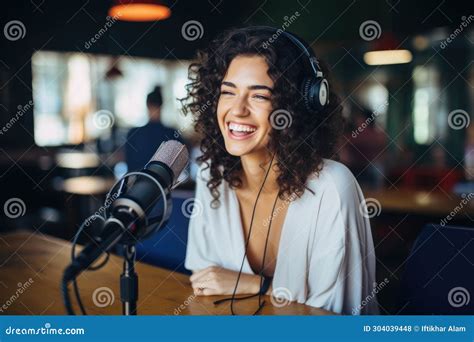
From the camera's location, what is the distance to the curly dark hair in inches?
66.6

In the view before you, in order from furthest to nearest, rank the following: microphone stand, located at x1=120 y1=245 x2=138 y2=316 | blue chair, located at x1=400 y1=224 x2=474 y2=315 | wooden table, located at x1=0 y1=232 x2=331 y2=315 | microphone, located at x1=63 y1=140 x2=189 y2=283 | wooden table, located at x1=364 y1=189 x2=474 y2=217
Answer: wooden table, located at x1=364 y1=189 x2=474 y2=217, blue chair, located at x1=400 y1=224 x2=474 y2=315, wooden table, located at x1=0 y1=232 x2=331 y2=315, microphone stand, located at x1=120 y1=245 x2=138 y2=316, microphone, located at x1=63 y1=140 x2=189 y2=283

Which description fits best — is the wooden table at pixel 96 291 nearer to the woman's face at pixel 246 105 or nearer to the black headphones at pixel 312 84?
the woman's face at pixel 246 105

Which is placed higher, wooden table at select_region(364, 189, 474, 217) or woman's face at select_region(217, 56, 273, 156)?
woman's face at select_region(217, 56, 273, 156)

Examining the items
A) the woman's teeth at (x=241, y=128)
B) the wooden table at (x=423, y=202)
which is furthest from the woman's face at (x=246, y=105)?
the wooden table at (x=423, y=202)

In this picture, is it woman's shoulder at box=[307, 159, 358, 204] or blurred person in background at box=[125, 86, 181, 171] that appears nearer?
woman's shoulder at box=[307, 159, 358, 204]

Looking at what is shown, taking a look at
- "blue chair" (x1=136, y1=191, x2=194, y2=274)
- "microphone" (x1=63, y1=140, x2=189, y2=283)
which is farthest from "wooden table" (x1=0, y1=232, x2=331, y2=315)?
"microphone" (x1=63, y1=140, x2=189, y2=283)

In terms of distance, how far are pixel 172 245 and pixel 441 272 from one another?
0.96 metres

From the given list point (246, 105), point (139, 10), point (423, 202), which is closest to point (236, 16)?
point (246, 105)

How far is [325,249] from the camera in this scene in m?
1.64

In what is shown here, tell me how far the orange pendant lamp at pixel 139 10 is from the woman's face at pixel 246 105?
366 mm

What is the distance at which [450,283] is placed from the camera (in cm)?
160

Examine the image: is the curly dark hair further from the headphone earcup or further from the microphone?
the microphone

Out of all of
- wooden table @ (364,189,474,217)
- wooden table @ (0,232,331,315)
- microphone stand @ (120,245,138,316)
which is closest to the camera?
microphone stand @ (120,245,138,316)

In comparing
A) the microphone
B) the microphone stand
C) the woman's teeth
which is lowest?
the microphone stand
